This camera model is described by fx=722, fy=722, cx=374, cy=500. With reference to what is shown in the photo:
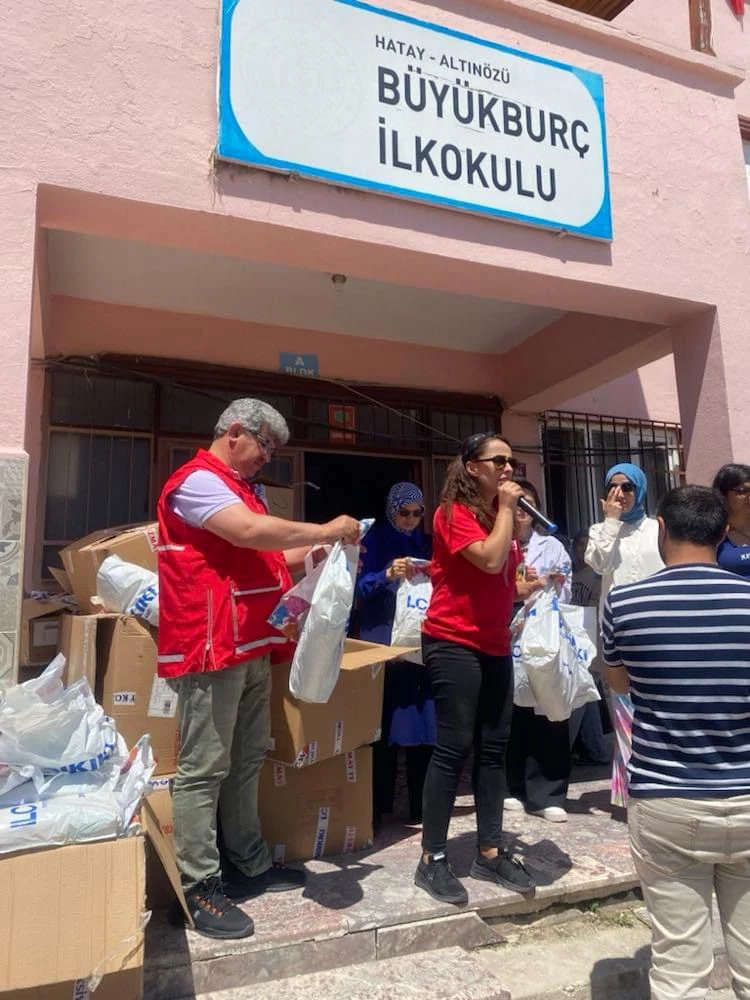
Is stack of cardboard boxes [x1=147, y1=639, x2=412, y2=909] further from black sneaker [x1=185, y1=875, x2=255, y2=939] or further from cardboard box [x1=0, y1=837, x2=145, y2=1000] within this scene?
cardboard box [x1=0, y1=837, x2=145, y2=1000]

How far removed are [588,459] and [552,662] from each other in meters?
3.36

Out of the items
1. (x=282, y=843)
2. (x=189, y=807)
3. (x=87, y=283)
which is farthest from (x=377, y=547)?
(x=87, y=283)

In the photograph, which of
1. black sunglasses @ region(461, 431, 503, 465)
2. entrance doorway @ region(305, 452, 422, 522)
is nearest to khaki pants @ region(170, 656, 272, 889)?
black sunglasses @ region(461, 431, 503, 465)

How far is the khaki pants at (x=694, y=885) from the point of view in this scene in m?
1.82

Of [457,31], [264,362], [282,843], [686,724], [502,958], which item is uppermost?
[457,31]

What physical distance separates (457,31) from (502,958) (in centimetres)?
431

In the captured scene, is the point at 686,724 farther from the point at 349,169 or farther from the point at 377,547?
the point at 349,169

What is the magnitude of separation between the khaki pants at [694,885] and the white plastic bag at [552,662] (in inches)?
55.4

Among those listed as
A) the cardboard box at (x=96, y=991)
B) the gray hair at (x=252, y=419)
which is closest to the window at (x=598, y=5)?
the gray hair at (x=252, y=419)

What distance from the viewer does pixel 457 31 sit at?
3.82 metres

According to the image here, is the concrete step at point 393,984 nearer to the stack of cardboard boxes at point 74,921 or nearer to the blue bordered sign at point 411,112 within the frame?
the stack of cardboard boxes at point 74,921

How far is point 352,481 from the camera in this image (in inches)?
268

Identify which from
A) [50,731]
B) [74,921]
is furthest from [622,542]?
[74,921]

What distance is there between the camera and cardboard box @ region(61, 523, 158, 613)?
338cm
